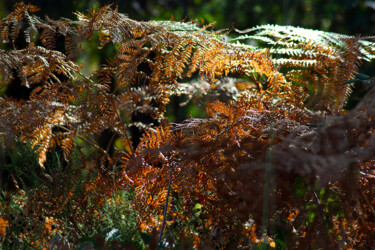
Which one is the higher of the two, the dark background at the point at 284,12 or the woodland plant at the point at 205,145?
the woodland plant at the point at 205,145

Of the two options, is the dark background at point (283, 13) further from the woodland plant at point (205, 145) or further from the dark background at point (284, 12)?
the woodland plant at point (205, 145)

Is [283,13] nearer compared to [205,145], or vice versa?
[205,145]

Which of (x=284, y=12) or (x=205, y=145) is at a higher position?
(x=205, y=145)

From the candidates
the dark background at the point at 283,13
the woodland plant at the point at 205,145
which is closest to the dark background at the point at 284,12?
the dark background at the point at 283,13

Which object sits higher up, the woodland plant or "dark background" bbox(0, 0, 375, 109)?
the woodland plant

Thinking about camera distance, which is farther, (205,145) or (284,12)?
(284,12)

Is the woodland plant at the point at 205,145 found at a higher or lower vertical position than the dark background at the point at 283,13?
Result: higher

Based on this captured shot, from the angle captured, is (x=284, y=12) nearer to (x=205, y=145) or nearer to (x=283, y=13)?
(x=283, y=13)

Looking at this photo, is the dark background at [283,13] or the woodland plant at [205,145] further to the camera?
the dark background at [283,13]

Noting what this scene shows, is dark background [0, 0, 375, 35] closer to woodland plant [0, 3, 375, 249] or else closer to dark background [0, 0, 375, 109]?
dark background [0, 0, 375, 109]

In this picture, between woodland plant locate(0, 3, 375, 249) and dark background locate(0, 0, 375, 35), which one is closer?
woodland plant locate(0, 3, 375, 249)

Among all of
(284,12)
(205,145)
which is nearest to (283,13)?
(284,12)

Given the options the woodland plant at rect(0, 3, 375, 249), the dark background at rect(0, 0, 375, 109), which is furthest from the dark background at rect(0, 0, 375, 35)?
the woodland plant at rect(0, 3, 375, 249)

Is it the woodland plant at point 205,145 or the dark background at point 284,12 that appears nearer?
the woodland plant at point 205,145
